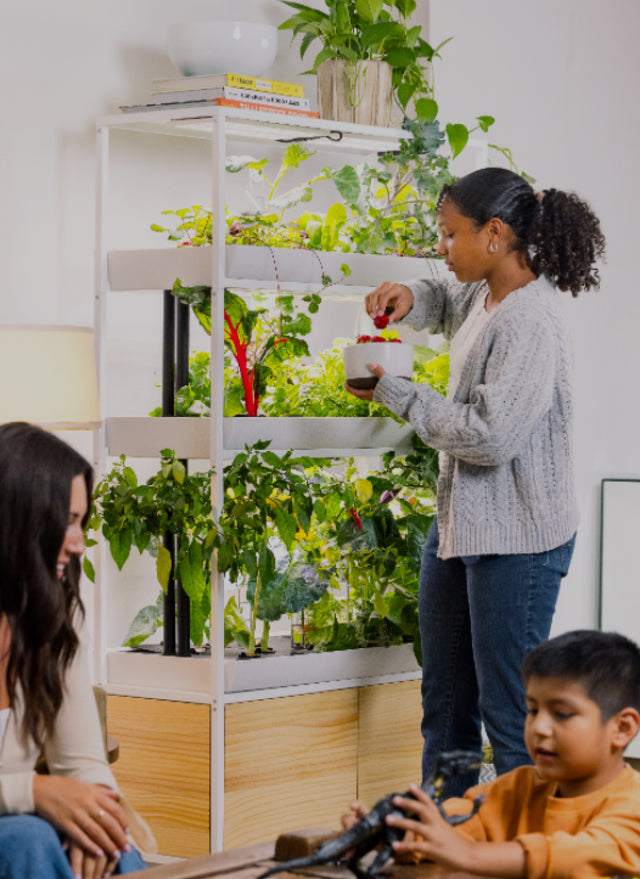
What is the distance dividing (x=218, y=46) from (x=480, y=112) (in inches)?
39.1

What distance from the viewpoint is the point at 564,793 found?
1685mm

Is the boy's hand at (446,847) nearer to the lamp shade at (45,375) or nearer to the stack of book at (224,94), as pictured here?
the lamp shade at (45,375)

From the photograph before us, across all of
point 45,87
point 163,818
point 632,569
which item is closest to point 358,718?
point 163,818

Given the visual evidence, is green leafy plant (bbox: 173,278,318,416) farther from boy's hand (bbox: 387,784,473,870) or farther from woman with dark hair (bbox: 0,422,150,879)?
boy's hand (bbox: 387,784,473,870)

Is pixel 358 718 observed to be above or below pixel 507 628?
below

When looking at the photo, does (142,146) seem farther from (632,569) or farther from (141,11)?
(632,569)

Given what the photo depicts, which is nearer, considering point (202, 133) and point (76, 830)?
point (76, 830)

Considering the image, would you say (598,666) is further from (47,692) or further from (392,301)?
(392,301)

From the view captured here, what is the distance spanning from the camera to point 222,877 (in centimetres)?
153

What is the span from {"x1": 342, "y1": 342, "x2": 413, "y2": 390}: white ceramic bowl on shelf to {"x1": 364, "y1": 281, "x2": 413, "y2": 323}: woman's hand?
4.7 inches

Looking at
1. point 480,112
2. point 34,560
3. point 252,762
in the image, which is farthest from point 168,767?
point 480,112

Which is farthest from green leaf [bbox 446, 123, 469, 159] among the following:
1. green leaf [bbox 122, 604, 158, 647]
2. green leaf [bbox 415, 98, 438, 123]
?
green leaf [bbox 122, 604, 158, 647]

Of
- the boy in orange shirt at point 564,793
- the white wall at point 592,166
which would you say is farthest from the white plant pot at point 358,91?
the boy in orange shirt at point 564,793

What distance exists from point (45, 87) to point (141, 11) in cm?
35
